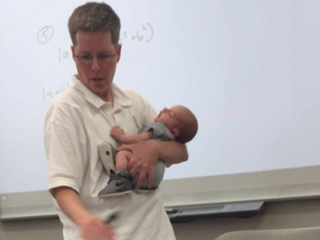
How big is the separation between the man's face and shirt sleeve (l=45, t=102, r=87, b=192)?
10cm

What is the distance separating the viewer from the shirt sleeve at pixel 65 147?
4.03 ft

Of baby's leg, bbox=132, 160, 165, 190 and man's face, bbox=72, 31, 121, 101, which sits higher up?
man's face, bbox=72, 31, 121, 101

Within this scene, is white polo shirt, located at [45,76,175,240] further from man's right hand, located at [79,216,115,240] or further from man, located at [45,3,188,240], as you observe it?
man's right hand, located at [79,216,115,240]

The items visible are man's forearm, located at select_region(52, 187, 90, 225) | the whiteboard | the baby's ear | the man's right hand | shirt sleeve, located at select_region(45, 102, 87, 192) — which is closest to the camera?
the man's right hand

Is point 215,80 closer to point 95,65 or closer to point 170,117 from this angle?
point 170,117

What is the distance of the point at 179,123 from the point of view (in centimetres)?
151

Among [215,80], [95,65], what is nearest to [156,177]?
[95,65]

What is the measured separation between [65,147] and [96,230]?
1.03 feet

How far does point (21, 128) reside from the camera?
2.49 m

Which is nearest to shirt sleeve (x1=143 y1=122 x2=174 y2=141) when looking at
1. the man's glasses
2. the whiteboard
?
the man's glasses

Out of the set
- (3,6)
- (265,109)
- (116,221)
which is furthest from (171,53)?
(116,221)

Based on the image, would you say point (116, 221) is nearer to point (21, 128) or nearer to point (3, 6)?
point (21, 128)

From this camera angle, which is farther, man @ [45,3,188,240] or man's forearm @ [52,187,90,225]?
man @ [45,3,188,240]

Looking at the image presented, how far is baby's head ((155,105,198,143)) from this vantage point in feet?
4.94
